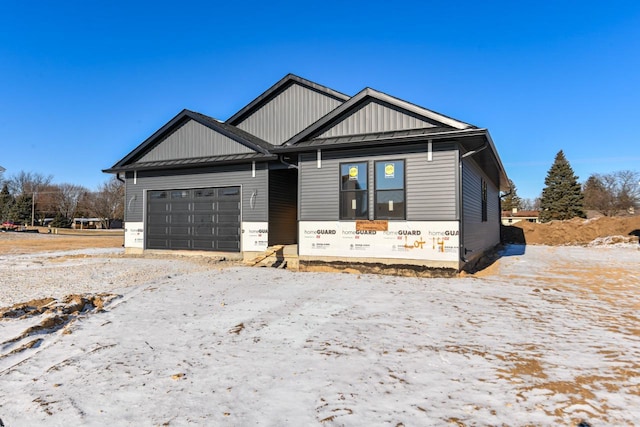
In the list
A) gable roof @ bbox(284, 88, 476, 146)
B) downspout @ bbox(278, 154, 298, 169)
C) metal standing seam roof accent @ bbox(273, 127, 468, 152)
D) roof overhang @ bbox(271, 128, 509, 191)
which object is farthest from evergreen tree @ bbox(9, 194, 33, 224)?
gable roof @ bbox(284, 88, 476, 146)

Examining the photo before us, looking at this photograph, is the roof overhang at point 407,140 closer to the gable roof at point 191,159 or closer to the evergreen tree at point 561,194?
the gable roof at point 191,159

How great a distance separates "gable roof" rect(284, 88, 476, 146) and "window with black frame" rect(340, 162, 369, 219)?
1.38 m

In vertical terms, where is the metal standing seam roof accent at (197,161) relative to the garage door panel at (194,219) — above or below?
above

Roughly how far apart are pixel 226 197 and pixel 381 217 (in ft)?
19.5

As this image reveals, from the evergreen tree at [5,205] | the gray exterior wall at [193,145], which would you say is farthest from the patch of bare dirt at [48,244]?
the evergreen tree at [5,205]

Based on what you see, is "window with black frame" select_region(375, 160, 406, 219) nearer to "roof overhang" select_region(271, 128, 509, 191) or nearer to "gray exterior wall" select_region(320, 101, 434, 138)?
"roof overhang" select_region(271, 128, 509, 191)

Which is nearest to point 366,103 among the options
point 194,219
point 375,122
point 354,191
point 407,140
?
point 375,122

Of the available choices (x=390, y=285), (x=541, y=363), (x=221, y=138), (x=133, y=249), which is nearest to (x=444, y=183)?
(x=390, y=285)

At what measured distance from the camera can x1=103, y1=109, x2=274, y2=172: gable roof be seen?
41.2ft

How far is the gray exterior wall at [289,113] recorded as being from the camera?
563 inches

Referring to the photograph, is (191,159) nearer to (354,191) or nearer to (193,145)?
(193,145)

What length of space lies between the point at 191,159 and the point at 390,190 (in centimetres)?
757

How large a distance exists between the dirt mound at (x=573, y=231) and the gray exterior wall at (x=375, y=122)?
61.2ft

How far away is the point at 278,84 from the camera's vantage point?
1466cm
